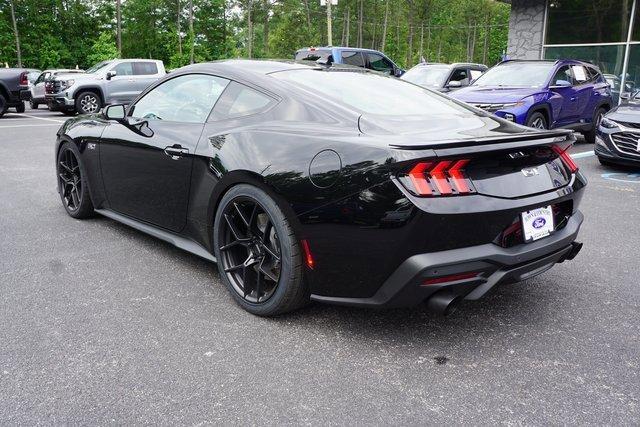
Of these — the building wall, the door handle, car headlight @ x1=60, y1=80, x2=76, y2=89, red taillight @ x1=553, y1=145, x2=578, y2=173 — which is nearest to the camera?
red taillight @ x1=553, y1=145, x2=578, y2=173

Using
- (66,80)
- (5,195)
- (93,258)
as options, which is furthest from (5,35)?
(93,258)

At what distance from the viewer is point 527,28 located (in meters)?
16.9

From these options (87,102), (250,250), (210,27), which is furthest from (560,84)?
(210,27)

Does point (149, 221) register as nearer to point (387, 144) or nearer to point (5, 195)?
point (387, 144)

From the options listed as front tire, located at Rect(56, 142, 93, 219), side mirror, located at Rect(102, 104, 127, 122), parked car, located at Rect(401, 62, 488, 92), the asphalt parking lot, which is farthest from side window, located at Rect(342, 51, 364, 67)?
the asphalt parking lot

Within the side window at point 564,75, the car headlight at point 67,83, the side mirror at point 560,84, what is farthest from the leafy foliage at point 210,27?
the side mirror at point 560,84

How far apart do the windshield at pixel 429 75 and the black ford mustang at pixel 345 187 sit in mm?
9430

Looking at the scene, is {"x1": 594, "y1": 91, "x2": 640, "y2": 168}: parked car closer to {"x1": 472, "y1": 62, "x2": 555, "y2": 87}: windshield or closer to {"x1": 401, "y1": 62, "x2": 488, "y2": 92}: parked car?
{"x1": 472, "y1": 62, "x2": 555, "y2": 87}: windshield

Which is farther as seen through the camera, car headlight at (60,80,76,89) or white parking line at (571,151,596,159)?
car headlight at (60,80,76,89)

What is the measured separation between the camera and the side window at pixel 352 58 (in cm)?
1639

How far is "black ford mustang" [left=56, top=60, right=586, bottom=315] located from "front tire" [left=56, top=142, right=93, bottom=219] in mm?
1042

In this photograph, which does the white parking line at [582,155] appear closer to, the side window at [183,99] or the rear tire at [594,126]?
the rear tire at [594,126]

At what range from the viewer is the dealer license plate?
9.00 feet

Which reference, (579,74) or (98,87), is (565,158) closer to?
(579,74)
